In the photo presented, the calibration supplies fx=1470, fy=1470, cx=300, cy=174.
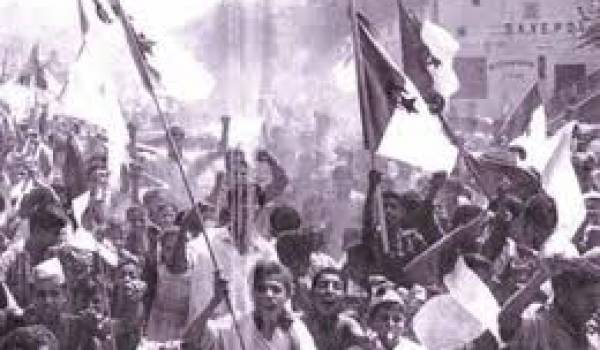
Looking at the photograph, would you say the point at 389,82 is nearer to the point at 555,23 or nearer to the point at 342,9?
the point at 342,9


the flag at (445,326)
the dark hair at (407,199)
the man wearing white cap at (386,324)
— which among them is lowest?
the flag at (445,326)

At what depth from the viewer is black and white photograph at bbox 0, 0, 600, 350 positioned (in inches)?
220

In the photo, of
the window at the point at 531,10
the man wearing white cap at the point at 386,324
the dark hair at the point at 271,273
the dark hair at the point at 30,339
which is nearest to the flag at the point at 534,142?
the man wearing white cap at the point at 386,324

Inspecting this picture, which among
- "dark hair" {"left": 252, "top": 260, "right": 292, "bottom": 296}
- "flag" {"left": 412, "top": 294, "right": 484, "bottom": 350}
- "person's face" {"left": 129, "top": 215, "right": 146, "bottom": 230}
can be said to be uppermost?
"person's face" {"left": 129, "top": 215, "right": 146, "bottom": 230}

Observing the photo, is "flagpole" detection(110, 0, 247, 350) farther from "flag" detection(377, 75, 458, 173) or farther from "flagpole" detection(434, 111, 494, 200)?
"flagpole" detection(434, 111, 494, 200)

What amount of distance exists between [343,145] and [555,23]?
4.31 metres

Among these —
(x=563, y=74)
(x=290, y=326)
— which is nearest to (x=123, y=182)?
(x=290, y=326)

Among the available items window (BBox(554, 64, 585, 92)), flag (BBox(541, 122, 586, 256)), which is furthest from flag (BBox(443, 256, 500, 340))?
window (BBox(554, 64, 585, 92))

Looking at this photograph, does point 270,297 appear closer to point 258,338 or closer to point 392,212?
point 258,338

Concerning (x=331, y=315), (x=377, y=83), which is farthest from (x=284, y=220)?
(x=331, y=315)

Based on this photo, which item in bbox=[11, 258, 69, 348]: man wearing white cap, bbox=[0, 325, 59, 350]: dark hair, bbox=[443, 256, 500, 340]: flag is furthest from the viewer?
bbox=[443, 256, 500, 340]: flag

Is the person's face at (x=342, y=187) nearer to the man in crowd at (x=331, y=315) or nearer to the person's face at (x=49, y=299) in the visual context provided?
the man in crowd at (x=331, y=315)

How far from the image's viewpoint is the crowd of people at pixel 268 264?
17.9 feet

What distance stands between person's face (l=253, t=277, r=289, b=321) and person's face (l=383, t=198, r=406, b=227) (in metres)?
1.40
